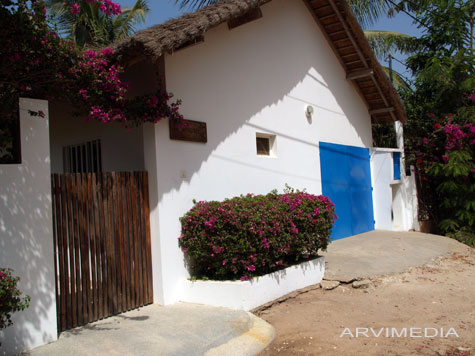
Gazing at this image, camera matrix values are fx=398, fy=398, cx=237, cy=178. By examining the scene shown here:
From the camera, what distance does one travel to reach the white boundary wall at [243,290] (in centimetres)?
544

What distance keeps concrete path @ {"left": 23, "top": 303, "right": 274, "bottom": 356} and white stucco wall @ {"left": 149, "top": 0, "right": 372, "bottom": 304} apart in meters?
0.64

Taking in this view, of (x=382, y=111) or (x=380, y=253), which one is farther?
(x=382, y=111)

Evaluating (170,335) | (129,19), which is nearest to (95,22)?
(129,19)

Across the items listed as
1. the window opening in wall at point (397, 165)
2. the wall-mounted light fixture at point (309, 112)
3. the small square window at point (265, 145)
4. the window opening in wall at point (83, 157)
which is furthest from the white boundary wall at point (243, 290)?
the window opening in wall at point (397, 165)

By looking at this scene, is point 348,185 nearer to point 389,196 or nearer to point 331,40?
point 389,196

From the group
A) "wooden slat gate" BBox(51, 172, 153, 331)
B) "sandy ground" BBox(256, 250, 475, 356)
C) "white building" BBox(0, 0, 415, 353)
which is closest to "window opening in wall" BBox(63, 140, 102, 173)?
"white building" BBox(0, 0, 415, 353)

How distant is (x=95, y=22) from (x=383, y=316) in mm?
15328

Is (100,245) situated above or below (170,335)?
above

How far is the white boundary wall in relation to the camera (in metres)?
5.44

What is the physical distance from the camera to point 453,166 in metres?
10.6

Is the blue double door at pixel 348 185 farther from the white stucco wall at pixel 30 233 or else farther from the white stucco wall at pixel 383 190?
the white stucco wall at pixel 30 233

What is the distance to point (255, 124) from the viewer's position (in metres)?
7.60

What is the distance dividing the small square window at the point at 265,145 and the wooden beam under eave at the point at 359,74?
166 inches

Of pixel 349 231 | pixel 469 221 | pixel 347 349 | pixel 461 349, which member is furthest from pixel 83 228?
pixel 469 221
